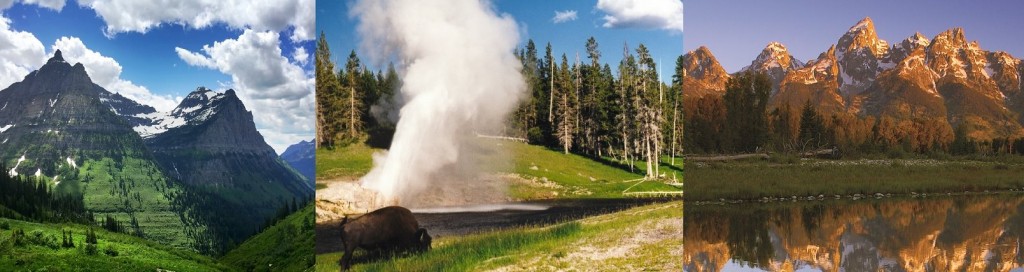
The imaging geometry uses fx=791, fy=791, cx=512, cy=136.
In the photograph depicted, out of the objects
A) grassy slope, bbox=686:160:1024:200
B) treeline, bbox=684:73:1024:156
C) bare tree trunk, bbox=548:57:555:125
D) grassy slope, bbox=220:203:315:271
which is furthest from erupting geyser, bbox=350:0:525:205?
treeline, bbox=684:73:1024:156

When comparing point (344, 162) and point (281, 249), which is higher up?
point (344, 162)

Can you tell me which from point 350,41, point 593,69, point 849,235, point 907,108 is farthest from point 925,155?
point 350,41

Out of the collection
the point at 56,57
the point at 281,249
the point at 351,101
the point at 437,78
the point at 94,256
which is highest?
the point at 56,57

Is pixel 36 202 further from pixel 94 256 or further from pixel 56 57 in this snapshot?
pixel 56 57

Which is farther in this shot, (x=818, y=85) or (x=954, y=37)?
(x=954, y=37)

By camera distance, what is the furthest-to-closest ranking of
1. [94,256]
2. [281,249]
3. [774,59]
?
[774,59], [281,249], [94,256]

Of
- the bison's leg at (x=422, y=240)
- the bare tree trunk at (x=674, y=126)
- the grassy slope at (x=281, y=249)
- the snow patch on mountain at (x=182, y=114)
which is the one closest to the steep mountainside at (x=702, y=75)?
the bare tree trunk at (x=674, y=126)

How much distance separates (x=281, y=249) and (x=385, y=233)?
3.68 m

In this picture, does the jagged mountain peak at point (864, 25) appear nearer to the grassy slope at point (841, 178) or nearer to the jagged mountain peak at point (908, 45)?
the jagged mountain peak at point (908, 45)

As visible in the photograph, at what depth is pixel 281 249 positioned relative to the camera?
1020 centimetres

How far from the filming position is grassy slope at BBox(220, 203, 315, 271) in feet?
33.0

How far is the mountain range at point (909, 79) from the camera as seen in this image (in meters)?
45.9

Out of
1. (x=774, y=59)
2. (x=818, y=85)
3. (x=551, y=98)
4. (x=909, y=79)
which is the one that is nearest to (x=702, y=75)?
(x=774, y=59)

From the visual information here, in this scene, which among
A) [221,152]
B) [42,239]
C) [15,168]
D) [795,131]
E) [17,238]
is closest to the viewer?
[17,238]
